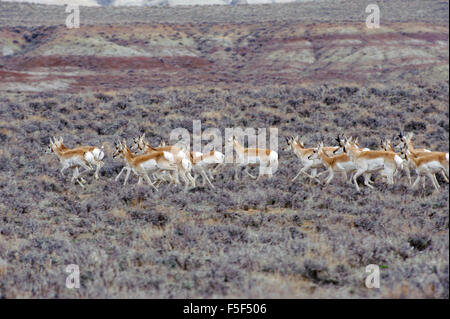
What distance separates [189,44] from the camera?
77.4 metres

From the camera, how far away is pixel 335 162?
48.4 feet

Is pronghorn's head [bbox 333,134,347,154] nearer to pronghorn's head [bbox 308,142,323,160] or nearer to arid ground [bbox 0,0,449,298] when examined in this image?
pronghorn's head [bbox 308,142,323,160]

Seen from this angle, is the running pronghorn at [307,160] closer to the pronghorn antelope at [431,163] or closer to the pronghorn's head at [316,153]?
the pronghorn's head at [316,153]

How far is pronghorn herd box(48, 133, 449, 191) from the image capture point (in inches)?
527

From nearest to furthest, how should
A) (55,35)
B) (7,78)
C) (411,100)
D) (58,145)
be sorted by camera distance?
(58,145) < (411,100) < (7,78) < (55,35)

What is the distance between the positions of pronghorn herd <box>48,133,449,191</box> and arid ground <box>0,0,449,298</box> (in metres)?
0.54


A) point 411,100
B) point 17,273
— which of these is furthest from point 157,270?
point 411,100

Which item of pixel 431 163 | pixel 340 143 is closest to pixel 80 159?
pixel 340 143

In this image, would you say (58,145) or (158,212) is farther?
(58,145)

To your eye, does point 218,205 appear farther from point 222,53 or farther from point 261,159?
point 222,53

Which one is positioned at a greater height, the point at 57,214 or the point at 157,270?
the point at 157,270

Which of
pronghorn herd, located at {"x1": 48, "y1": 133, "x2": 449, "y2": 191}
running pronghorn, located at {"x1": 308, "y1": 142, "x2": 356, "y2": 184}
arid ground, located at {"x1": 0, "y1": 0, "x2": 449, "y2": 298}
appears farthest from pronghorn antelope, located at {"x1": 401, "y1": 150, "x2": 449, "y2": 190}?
running pronghorn, located at {"x1": 308, "y1": 142, "x2": 356, "y2": 184}

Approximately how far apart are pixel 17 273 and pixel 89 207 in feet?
15.6
